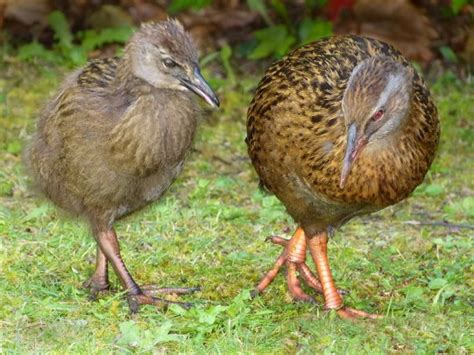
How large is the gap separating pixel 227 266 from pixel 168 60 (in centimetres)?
128

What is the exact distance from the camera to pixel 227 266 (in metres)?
6.20

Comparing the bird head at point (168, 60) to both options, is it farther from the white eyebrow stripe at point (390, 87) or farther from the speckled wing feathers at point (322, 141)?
the white eyebrow stripe at point (390, 87)

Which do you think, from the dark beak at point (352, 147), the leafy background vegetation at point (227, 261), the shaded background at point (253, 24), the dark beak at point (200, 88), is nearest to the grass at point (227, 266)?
the leafy background vegetation at point (227, 261)

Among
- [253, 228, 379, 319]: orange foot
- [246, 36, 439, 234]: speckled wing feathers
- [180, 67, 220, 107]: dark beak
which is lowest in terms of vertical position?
[253, 228, 379, 319]: orange foot

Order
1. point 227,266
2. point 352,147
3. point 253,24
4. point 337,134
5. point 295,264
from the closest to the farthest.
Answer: point 352,147
point 337,134
point 295,264
point 227,266
point 253,24

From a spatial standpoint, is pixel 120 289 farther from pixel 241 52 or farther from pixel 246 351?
pixel 241 52

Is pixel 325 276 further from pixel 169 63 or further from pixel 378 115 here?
pixel 169 63

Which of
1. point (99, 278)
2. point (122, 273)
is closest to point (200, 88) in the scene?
point (122, 273)

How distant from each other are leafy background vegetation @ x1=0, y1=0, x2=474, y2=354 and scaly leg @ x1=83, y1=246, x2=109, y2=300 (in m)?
0.06

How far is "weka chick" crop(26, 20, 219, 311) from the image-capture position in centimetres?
543

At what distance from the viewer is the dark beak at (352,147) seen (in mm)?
5039

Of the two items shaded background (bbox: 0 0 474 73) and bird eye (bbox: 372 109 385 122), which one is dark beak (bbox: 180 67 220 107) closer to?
bird eye (bbox: 372 109 385 122)

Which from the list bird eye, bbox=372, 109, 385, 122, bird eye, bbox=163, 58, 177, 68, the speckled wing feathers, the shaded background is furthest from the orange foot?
the shaded background

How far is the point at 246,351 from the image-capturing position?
16.8 ft
